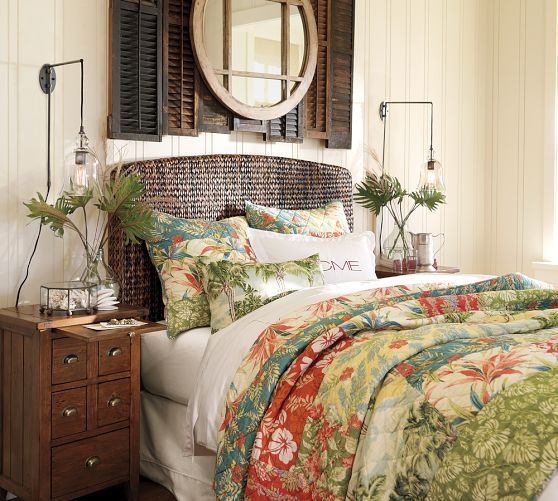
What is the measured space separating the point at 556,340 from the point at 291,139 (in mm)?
2057

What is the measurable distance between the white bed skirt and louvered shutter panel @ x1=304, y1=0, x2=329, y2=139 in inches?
67.6

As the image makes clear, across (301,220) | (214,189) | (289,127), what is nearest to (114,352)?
(214,189)

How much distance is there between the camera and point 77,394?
262 cm

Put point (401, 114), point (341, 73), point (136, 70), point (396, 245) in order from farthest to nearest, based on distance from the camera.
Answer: point (401, 114)
point (396, 245)
point (341, 73)
point (136, 70)

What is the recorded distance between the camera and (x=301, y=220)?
368cm

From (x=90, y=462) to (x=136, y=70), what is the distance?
1569 millimetres

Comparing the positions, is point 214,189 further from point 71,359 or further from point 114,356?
point 71,359

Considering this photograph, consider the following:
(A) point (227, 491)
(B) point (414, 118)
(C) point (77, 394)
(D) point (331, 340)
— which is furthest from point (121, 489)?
(B) point (414, 118)

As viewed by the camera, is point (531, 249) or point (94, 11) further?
point (531, 249)

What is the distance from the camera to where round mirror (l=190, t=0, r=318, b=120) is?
140 inches

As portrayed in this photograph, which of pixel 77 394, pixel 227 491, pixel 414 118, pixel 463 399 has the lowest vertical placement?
pixel 227 491

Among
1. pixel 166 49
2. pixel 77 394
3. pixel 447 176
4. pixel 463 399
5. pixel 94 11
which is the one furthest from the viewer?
pixel 447 176

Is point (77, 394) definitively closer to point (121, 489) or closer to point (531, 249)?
point (121, 489)

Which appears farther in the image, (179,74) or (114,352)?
(179,74)
